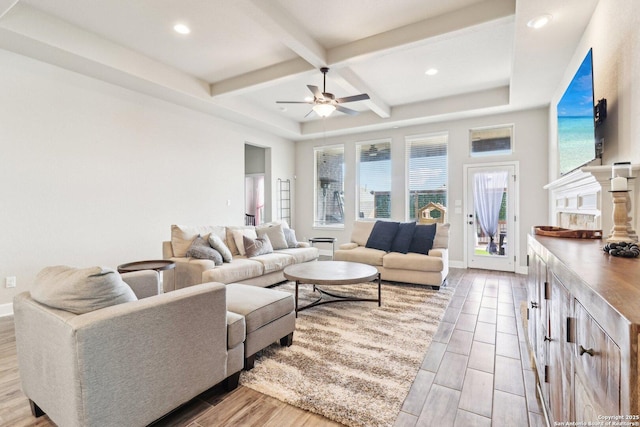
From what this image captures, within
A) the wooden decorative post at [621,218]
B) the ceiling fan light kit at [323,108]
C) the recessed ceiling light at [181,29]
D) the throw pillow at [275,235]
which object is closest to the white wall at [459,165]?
the throw pillow at [275,235]

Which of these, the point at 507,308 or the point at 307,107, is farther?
the point at 307,107

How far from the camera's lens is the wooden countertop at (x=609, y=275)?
2.09ft

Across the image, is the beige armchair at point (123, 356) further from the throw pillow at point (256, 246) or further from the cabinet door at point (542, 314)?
the throw pillow at point (256, 246)

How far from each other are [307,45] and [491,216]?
4.38 meters

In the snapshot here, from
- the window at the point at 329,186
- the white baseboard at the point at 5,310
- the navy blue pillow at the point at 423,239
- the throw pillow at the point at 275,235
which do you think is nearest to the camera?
the white baseboard at the point at 5,310

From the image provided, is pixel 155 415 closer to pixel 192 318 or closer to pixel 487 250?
pixel 192 318

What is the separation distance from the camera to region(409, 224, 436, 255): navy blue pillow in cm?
460

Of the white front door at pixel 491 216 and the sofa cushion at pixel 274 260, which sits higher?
the white front door at pixel 491 216

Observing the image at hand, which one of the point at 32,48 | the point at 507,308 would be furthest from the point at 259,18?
the point at 507,308

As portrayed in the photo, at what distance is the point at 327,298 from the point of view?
3859 mm

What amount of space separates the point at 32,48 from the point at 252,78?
7.87 feet

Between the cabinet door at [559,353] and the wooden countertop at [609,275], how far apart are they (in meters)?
0.10

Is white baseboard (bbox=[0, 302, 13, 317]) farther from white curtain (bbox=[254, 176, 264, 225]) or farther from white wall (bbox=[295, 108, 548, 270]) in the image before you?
white curtain (bbox=[254, 176, 264, 225])

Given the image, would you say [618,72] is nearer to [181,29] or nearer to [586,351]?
[586,351]
